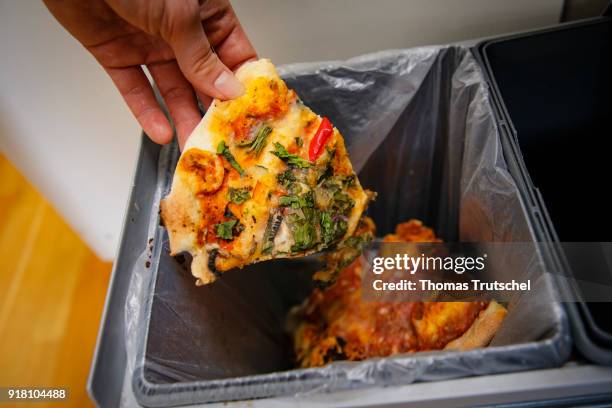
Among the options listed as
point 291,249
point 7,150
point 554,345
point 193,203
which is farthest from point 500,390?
point 7,150

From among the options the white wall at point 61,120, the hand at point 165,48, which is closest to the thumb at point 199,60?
the hand at point 165,48

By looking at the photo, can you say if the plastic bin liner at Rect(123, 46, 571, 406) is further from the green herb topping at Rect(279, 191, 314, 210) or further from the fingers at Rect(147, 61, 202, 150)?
the green herb topping at Rect(279, 191, 314, 210)

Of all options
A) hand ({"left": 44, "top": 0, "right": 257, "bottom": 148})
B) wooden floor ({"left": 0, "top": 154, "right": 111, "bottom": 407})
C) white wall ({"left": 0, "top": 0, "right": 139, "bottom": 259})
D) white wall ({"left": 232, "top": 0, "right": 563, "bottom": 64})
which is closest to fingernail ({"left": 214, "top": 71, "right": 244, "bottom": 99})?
hand ({"left": 44, "top": 0, "right": 257, "bottom": 148})

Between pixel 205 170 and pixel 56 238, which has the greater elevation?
pixel 205 170

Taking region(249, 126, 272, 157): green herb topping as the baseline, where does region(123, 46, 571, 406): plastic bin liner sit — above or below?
below

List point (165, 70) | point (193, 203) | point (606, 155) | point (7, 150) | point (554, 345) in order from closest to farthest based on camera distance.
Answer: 1. point (554, 345)
2. point (193, 203)
3. point (165, 70)
4. point (606, 155)
5. point (7, 150)

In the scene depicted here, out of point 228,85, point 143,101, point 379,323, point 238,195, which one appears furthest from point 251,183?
point 379,323

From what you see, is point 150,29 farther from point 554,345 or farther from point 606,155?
point 606,155
